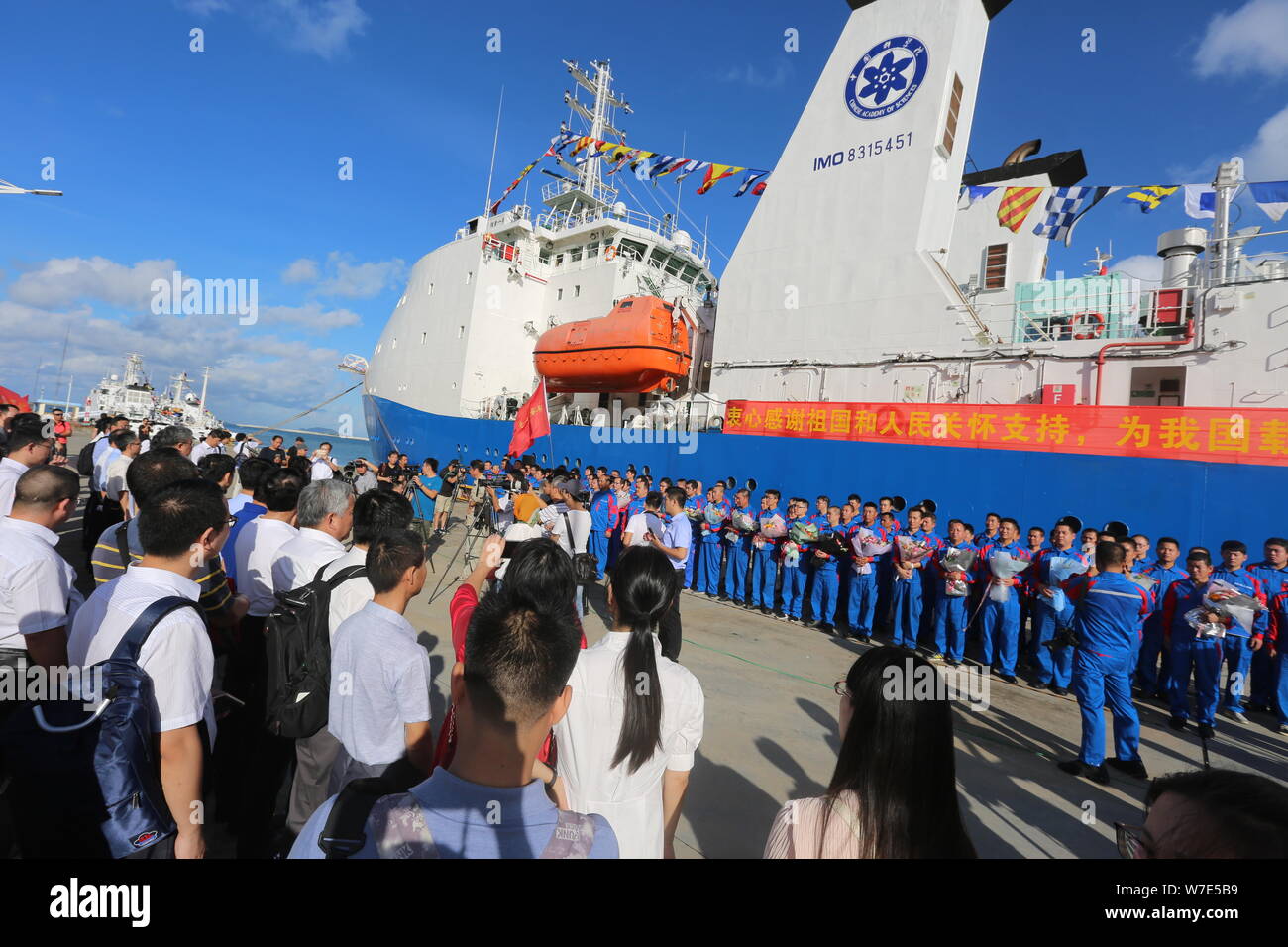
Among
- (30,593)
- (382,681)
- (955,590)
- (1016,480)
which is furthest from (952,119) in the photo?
(30,593)

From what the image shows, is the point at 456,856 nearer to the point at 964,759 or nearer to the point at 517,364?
the point at 964,759

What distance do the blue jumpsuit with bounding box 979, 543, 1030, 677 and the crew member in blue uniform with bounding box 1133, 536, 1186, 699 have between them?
94 centimetres

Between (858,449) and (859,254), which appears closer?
(858,449)

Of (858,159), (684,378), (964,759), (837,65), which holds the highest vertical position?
(837,65)

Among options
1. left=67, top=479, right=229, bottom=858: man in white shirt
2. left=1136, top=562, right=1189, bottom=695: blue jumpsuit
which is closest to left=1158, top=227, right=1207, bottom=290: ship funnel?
left=1136, top=562, right=1189, bottom=695: blue jumpsuit

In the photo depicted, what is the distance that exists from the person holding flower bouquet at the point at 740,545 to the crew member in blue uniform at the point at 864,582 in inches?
49.8

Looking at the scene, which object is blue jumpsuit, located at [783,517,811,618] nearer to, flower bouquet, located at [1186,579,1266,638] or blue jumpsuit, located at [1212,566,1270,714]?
flower bouquet, located at [1186,579,1266,638]

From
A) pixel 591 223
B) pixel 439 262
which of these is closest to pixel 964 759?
pixel 591 223

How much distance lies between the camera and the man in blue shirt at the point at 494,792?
0.86 meters

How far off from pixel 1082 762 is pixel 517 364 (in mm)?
15583

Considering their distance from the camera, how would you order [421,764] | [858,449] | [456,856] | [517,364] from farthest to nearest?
[517,364] → [858,449] → [421,764] → [456,856]

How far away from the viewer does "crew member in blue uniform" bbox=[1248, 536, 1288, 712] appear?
4.44 m
